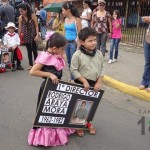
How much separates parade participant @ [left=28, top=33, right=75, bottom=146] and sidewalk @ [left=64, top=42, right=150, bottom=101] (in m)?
2.35

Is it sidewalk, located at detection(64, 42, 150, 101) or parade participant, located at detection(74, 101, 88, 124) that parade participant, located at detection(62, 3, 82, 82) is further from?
parade participant, located at detection(74, 101, 88, 124)

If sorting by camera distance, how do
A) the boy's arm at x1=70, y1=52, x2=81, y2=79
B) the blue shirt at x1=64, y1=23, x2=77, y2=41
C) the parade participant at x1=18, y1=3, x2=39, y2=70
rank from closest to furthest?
the boy's arm at x1=70, y1=52, x2=81, y2=79 → the blue shirt at x1=64, y1=23, x2=77, y2=41 → the parade participant at x1=18, y1=3, x2=39, y2=70

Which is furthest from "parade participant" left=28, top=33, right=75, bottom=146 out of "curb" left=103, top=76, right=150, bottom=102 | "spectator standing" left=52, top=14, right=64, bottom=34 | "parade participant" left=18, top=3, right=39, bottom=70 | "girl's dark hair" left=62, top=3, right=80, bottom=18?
"parade participant" left=18, top=3, right=39, bottom=70

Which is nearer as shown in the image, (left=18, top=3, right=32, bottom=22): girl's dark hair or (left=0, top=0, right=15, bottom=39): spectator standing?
(left=18, top=3, right=32, bottom=22): girl's dark hair

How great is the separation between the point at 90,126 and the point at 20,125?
102cm

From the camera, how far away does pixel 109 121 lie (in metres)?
4.70

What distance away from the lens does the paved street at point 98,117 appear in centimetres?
395

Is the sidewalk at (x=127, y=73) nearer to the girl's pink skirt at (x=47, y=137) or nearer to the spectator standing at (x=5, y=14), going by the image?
the girl's pink skirt at (x=47, y=137)

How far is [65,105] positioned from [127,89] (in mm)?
2517

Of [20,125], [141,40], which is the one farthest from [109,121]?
[141,40]

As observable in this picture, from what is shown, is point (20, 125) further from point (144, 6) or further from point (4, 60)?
point (144, 6)

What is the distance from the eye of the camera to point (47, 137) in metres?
3.78

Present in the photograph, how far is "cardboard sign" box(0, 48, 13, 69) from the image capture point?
7753 mm

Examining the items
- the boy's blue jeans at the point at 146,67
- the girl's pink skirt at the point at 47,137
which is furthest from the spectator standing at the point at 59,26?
the girl's pink skirt at the point at 47,137
